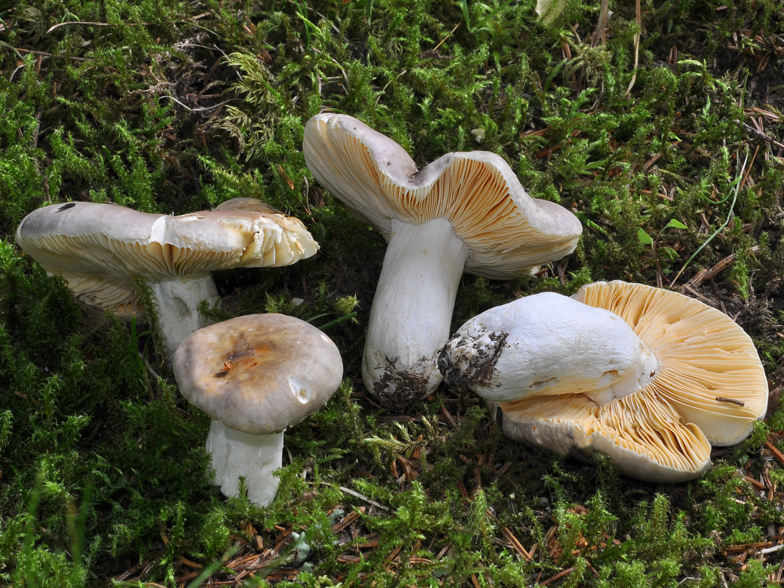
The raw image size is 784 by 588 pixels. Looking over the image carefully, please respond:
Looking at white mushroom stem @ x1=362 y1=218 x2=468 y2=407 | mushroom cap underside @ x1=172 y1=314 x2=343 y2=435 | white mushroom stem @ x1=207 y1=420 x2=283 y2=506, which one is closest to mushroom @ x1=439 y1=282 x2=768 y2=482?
white mushroom stem @ x1=362 y1=218 x2=468 y2=407

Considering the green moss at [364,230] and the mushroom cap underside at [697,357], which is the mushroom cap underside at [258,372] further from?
the mushroom cap underside at [697,357]

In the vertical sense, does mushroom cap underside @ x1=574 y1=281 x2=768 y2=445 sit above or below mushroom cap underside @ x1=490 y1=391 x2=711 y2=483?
above

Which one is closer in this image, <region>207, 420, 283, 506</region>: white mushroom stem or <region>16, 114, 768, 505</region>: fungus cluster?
<region>16, 114, 768, 505</region>: fungus cluster

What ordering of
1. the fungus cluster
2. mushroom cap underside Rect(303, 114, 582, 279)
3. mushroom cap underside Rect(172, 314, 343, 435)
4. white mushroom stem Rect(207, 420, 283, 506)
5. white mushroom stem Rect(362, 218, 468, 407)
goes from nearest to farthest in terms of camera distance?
mushroom cap underside Rect(172, 314, 343, 435), the fungus cluster, white mushroom stem Rect(207, 420, 283, 506), mushroom cap underside Rect(303, 114, 582, 279), white mushroom stem Rect(362, 218, 468, 407)

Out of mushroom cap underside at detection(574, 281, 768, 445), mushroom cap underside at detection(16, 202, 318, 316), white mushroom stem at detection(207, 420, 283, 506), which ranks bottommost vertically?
white mushroom stem at detection(207, 420, 283, 506)

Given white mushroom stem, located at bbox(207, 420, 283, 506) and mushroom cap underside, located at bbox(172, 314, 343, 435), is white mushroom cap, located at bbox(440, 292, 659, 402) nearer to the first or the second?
mushroom cap underside, located at bbox(172, 314, 343, 435)

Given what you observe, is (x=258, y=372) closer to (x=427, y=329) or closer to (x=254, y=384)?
(x=254, y=384)

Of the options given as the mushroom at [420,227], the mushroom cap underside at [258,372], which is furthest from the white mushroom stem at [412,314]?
the mushroom cap underside at [258,372]

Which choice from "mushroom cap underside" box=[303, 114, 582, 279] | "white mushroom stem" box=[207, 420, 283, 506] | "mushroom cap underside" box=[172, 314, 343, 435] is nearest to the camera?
"mushroom cap underside" box=[172, 314, 343, 435]
